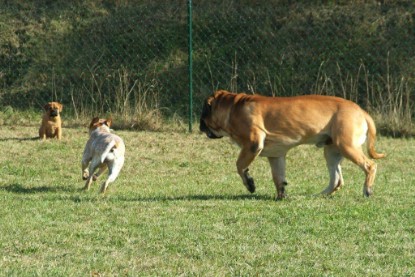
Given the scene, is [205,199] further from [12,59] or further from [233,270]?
[12,59]

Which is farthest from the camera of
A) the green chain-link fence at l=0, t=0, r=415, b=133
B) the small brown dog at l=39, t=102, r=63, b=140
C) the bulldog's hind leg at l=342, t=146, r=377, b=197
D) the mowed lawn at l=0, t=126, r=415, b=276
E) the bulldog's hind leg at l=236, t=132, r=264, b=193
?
the green chain-link fence at l=0, t=0, r=415, b=133

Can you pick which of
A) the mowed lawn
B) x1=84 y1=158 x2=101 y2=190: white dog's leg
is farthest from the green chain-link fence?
x1=84 y1=158 x2=101 y2=190: white dog's leg

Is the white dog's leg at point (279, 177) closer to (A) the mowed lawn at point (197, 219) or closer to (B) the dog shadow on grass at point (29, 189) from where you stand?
(A) the mowed lawn at point (197, 219)

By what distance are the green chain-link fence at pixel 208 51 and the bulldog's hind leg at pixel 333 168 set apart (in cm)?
729

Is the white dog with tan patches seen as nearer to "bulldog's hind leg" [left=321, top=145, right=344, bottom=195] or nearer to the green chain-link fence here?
"bulldog's hind leg" [left=321, top=145, right=344, bottom=195]

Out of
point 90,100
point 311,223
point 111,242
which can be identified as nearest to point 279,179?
point 311,223

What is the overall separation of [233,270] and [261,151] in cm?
378

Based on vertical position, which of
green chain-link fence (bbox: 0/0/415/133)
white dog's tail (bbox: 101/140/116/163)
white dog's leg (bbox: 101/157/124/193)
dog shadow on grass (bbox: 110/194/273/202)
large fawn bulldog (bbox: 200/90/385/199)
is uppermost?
large fawn bulldog (bbox: 200/90/385/199)

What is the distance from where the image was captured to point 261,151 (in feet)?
35.1

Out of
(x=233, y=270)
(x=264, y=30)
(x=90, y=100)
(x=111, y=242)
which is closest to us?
(x=233, y=270)

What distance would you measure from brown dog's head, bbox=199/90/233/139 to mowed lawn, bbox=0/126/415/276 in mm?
718

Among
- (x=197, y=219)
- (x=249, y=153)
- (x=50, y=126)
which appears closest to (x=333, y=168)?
(x=249, y=153)

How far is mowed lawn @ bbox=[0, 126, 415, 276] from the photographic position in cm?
721

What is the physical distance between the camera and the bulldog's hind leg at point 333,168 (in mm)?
10859
